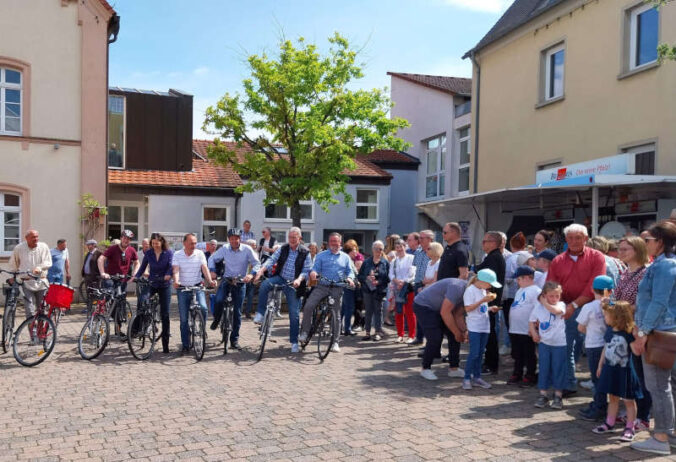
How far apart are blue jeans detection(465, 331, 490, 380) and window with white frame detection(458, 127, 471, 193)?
16752 millimetres

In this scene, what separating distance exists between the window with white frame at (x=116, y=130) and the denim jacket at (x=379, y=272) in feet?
46.5

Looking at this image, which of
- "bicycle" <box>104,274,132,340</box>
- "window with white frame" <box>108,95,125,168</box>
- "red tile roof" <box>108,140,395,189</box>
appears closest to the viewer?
"bicycle" <box>104,274,132,340</box>

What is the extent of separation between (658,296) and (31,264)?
29.7ft

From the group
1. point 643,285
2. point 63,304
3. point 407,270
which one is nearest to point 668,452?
point 643,285

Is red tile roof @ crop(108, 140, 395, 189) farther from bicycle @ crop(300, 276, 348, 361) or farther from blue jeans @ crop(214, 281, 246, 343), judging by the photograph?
bicycle @ crop(300, 276, 348, 361)

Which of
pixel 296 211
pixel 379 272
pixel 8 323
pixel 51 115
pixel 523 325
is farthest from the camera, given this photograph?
pixel 296 211

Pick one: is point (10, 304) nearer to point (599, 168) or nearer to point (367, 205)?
point (599, 168)

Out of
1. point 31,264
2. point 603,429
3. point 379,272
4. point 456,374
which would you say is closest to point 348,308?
point 379,272

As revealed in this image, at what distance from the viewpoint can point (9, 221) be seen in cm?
1700

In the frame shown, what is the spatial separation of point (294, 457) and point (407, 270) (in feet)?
20.4

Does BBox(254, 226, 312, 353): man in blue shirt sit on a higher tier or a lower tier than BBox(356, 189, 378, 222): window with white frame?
lower

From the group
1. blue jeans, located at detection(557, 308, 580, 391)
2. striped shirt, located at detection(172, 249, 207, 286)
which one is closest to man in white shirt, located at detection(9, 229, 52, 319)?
striped shirt, located at detection(172, 249, 207, 286)

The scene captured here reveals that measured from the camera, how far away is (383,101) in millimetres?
19266

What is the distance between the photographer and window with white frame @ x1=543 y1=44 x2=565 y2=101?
17.0 metres
